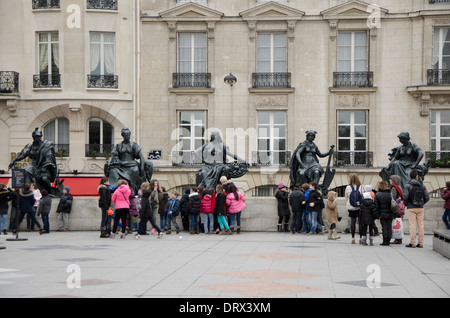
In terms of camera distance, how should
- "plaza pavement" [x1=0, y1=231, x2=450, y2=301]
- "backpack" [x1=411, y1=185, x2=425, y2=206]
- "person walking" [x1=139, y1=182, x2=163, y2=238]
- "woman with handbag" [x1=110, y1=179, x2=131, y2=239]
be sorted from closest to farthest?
"plaza pavement" [x1=0, y1=231, x2=450, y2=301]
"backpack" [x1=411, y1=185, x2=425, y2=206]
"woman with handbag" [x1=110, y1=179, x2=131, y2=239]
"person walking" [x1=139, y1=182, x2=163, y2=238]

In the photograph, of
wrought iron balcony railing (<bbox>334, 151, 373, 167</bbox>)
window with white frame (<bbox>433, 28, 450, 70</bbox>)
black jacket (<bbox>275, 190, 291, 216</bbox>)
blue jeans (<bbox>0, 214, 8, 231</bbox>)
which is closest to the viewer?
black jacket (<bbox>275, 190, 291, 216</bbox>)

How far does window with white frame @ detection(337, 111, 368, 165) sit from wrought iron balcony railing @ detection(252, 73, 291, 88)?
8.90 ft

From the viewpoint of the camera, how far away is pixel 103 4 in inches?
1363

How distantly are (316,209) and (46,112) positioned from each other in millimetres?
17530

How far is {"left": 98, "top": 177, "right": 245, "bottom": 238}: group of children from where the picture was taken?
20438 mm

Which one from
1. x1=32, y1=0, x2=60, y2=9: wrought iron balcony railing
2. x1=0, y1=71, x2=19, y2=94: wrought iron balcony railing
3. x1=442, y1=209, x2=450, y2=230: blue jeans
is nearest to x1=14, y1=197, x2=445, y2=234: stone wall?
x1=442, y1=209, x2=450, y2=230: blue jeans

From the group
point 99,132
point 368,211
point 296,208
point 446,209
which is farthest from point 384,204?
point 99,132

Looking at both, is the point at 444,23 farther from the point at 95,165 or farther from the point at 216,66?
the point at 95,165

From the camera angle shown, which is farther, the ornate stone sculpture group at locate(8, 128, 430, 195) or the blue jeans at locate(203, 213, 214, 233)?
the ornate stone sculpture group at locate(8, 128, 430, 195)

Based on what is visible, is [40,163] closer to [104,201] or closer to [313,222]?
[104,201]

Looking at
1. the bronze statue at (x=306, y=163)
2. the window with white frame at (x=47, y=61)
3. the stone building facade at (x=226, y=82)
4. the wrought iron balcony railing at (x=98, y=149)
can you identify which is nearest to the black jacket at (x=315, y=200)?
the bronze statue at (x=306, y=163)

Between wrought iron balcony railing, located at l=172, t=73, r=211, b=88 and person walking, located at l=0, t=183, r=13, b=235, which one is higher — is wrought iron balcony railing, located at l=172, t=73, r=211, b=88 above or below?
above

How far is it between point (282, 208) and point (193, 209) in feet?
8.15

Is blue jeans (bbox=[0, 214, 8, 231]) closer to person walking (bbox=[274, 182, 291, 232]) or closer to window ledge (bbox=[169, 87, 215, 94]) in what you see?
person walking (bbox=[274, 182, 291, 232])
